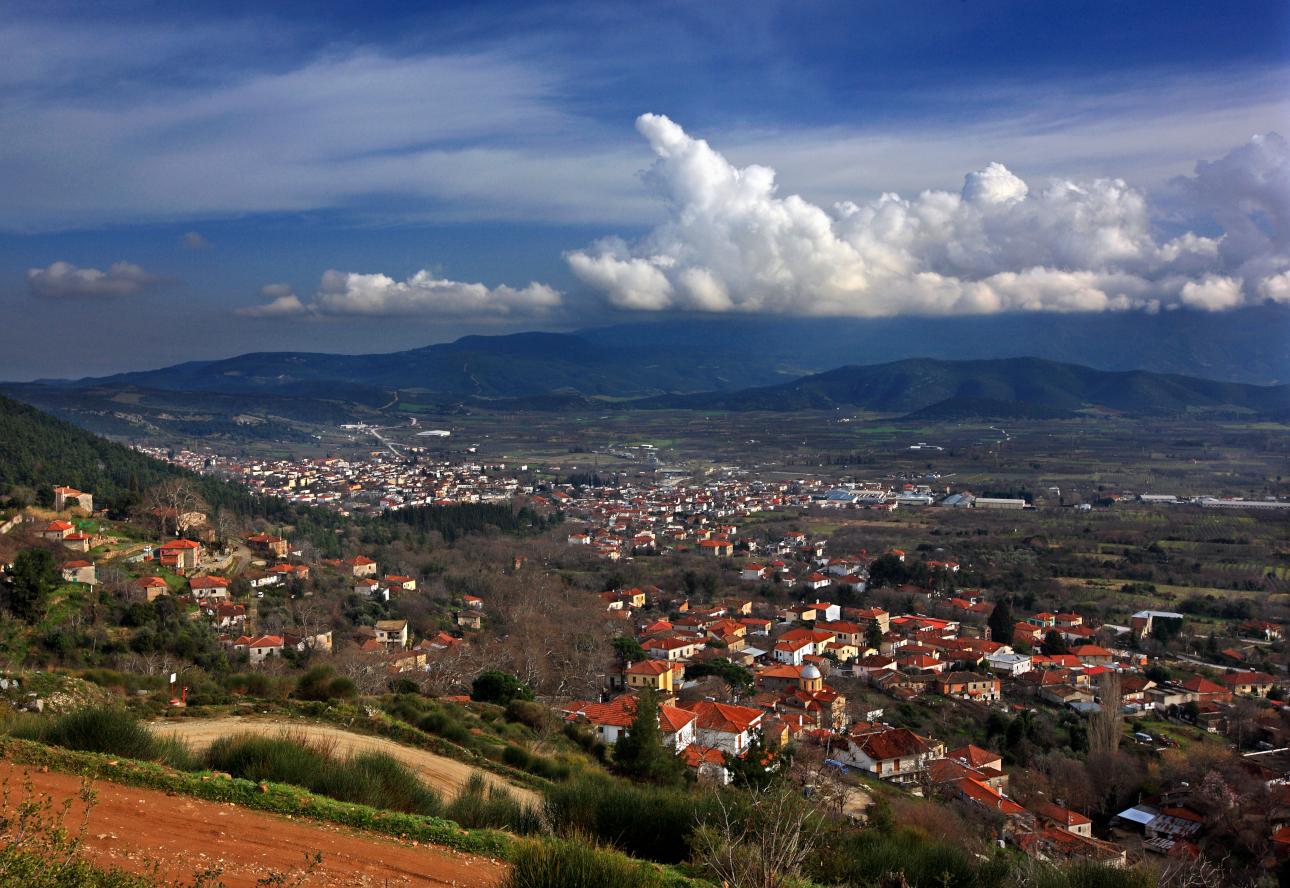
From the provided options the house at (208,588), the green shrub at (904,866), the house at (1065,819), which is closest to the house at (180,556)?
the house at (208,588)

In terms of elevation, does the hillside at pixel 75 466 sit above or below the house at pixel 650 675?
above

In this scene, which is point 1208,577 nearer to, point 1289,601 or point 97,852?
point 1289,601

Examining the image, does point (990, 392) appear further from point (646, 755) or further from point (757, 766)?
point (757, 766)

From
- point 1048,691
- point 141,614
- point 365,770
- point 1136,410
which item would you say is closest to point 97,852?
point 365,770

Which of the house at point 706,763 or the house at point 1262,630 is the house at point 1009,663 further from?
the house at point 706,763

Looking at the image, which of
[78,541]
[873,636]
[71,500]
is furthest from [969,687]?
[71,500]

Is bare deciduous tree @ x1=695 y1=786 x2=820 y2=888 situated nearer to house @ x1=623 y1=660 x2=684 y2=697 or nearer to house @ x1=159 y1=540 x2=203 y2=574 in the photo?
house @ x1=623 y1=660 x2=684 y2=697

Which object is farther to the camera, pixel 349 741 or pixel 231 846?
pixel 349 741
